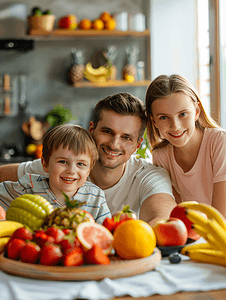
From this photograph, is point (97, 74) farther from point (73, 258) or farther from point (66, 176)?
point (73, 258)

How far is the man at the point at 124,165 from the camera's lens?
1.61 m

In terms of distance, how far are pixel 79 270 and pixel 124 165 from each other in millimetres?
1075

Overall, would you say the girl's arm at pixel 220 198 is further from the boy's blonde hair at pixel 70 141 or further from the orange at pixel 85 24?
the orange at pixel 85 24

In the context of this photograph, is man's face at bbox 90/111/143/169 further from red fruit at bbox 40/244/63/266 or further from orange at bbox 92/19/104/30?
orange at bbox 92/19/104/30

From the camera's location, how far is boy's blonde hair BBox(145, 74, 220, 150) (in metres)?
1.65

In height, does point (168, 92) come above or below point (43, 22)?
below

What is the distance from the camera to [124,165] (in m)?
1.82

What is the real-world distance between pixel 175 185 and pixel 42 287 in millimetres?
1242

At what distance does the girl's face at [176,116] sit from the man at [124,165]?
0.33ft

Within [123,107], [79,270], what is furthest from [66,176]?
[79,270]

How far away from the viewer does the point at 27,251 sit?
80 centimetres

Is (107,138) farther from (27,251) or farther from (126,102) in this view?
(27,251)

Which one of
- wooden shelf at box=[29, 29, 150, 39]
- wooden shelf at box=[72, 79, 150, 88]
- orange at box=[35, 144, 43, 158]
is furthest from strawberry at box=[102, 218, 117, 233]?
wooden shelf at box=[29, 29, 150, 39]

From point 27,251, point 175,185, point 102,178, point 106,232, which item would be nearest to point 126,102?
point 102,178
